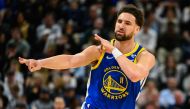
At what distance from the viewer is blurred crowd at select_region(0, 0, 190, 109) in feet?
45.0

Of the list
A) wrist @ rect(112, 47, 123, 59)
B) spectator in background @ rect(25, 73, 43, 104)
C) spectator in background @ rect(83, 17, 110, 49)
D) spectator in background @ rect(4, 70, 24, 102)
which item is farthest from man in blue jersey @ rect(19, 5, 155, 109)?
spectator in background @ rect(83, 17, 110, 49)

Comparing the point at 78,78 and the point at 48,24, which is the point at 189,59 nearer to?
the point at 78,78

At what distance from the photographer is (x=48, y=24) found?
16594 millimetres

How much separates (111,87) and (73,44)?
8.69 metres

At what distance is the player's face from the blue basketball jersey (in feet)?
1.03

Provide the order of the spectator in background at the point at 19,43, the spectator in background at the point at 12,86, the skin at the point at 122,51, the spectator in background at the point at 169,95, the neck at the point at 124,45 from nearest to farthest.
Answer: the skin at the point at 122,51 < the neck at the point at 124,45 < the spectator in background at the point at 12,86 < the spectator in background at the point at 169,95 < the spectator in background at the point at 19,43

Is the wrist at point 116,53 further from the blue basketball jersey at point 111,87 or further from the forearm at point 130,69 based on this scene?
the blue basketball jersey at point 111,87

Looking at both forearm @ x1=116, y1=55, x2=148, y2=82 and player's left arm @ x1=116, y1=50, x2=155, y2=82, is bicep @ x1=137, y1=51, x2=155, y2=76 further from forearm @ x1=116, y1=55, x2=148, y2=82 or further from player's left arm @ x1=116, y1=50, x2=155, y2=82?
forearm @ x1=116, y1=55, x2=148, y2=82

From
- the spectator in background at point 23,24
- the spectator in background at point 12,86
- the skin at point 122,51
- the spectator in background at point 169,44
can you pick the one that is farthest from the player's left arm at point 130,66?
the spectator in background at point 23,24

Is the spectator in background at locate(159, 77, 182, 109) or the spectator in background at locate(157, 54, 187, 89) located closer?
the spectator in background at locate(159, 77, 182, 109)

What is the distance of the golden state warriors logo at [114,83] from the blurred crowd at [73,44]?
13.8ft

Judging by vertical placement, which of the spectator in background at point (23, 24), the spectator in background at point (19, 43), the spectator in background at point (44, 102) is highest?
the spectator in background at point (23, 24)

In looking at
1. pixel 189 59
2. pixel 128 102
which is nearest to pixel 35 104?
pixel 189 59

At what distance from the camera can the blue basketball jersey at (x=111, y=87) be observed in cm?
703
